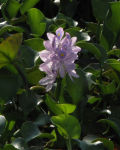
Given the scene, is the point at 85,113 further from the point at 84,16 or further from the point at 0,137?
the point at 84,16

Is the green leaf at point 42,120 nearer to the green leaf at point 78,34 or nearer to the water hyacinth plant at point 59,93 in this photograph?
the water hyacinth plant at point 59,93

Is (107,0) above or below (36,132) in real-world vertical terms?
above

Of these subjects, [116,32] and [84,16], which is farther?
[84,16]

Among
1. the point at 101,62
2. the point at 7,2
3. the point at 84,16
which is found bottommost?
the point at 84,16

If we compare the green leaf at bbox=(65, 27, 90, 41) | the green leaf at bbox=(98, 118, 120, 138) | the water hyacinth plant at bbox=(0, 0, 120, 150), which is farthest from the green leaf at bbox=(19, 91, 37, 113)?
the green leaf at bbox=(65, 27, 90, 41)

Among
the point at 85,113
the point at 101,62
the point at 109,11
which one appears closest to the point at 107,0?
the point at 109,11
